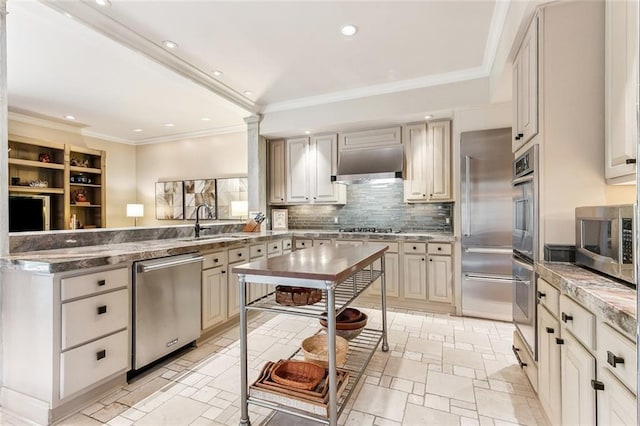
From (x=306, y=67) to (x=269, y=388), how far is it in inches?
119

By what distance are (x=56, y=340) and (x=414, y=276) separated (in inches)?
131

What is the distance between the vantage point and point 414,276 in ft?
12.2

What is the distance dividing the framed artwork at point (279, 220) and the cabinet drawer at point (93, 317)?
290cm

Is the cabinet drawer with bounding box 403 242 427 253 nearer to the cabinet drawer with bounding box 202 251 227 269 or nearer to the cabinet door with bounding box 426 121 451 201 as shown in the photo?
the cabinet door with bounding box 426 121 451 201

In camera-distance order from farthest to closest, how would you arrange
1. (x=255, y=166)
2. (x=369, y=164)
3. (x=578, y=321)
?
(x=255, y=166) → (x=369, y=164) → (x=578, y=321)

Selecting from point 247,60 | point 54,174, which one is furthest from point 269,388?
point 54,174

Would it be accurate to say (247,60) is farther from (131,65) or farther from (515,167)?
(515,167)

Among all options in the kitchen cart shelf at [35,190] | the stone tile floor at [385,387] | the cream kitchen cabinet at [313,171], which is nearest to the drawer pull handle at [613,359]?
the stone tile floor at [385,387]

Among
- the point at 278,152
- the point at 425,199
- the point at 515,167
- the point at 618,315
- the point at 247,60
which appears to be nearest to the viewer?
the point at 618,315

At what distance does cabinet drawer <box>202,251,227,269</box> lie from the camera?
9.45 ft

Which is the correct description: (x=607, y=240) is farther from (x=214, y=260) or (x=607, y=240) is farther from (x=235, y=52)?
(x=235, y=52)

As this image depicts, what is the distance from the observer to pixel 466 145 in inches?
134

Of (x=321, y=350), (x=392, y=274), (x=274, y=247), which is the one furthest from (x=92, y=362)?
(x=392, y=274)

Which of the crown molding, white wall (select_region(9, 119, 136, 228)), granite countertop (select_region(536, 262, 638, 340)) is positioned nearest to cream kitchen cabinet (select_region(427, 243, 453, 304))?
granite countertop (select_region(536, 262, 638, 340))
